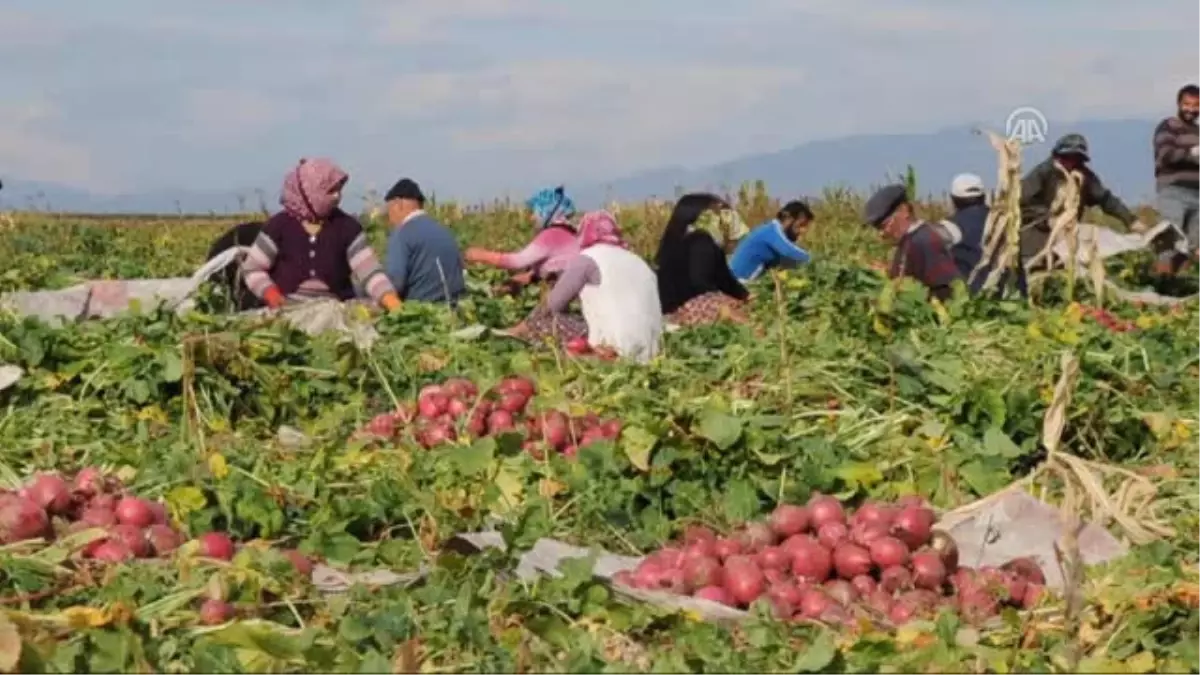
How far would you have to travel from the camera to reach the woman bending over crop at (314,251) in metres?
9.12

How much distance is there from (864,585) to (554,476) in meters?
1.39

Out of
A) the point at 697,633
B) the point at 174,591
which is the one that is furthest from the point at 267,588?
the point at 697,633

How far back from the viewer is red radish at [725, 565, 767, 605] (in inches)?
169

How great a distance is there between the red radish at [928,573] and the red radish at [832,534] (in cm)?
19

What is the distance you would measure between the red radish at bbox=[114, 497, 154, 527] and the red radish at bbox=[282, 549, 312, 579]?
1.43 ft

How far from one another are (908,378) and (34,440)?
2786 mm

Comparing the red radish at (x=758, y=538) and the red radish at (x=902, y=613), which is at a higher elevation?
the red radish at (x=758, y=538)

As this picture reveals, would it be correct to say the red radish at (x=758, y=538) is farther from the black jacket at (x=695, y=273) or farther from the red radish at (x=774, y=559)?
the black jacket at (x=695, y=273)

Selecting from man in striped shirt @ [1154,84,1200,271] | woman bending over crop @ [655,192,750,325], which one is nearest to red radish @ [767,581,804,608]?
woman bending over crop @ [655,192,750,325]

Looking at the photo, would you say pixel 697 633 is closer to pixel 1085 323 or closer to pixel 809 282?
pixel 1085 323

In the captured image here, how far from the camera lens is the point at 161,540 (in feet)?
15.1

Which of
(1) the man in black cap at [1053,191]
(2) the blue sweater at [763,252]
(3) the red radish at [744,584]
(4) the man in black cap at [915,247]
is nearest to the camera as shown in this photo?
(3) the red radish at [744,584]

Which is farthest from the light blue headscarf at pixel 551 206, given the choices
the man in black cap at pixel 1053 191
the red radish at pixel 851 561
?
the red radish at pixel 851 561

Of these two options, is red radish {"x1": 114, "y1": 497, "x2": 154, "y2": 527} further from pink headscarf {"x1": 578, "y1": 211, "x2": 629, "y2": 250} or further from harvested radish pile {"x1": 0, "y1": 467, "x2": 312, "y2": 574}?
pink headscarf {"x1": 578, "y1": 211, "x2": 629, "y2": 250}
